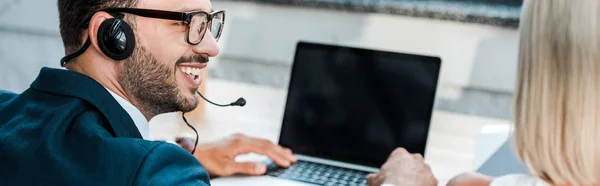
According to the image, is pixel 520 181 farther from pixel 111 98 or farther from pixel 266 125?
pixel 266 125

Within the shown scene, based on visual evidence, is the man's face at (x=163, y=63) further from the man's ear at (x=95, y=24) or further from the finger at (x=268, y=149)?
the finger at (x=268, y=149)

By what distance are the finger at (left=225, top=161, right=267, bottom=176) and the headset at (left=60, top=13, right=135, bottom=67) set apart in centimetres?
40


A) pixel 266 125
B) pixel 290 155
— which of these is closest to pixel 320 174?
pixel 290 155

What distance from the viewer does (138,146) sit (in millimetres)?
745

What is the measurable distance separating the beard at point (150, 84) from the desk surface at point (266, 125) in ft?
1.54

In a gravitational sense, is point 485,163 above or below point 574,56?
below

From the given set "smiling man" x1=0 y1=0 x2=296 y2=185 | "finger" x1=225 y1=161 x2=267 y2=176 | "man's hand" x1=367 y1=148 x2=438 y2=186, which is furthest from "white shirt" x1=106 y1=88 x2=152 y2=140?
"man's hand" x1=367 y1=148 x2=438 y2=186

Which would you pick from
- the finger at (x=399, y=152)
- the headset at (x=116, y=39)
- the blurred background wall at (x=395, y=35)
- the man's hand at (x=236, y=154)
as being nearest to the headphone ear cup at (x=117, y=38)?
the headset at (x=116, y=39)

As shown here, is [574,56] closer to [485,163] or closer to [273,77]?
[485,163]

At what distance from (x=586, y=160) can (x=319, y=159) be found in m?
0.59

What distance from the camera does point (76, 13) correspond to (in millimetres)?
878

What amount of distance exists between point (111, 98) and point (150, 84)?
9 cm

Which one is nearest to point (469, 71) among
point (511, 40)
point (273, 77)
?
point (511, 40)

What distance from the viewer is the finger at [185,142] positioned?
1337 mm
